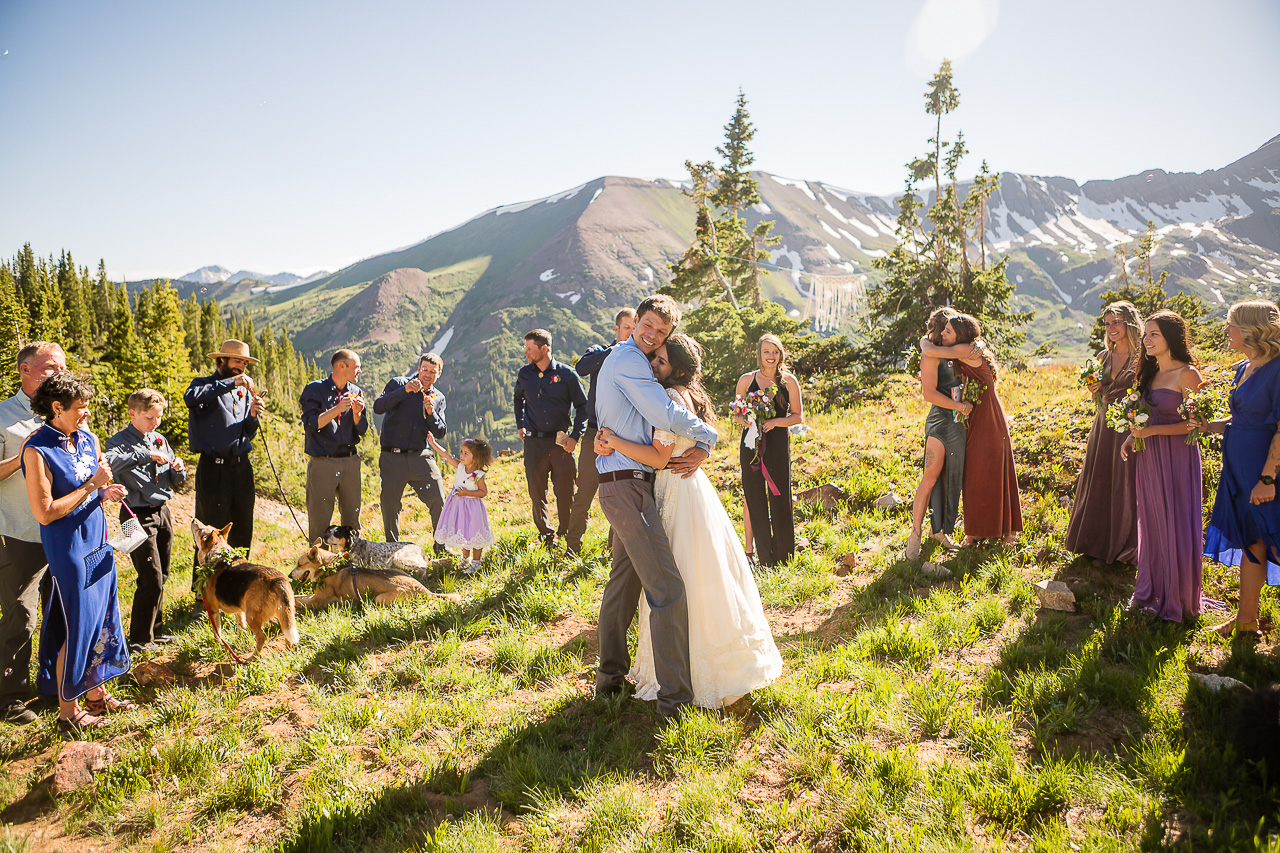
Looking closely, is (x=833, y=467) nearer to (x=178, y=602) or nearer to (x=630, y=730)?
(x=630, y=730)

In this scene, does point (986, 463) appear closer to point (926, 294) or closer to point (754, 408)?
point (754, 408)

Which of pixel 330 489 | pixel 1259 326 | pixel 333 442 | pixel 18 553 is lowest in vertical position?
pixel 330 489

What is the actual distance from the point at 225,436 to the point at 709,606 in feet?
19.5

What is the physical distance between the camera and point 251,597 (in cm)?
558

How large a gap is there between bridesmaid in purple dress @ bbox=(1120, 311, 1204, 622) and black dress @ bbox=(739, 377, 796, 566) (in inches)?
126

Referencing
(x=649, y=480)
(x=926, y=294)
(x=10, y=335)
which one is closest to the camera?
(x=649, y=480)

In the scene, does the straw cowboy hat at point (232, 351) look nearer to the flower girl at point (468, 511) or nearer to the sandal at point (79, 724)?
the flower girl at point (468, 511)

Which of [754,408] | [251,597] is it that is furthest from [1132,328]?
[251,597]

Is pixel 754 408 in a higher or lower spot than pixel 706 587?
higher

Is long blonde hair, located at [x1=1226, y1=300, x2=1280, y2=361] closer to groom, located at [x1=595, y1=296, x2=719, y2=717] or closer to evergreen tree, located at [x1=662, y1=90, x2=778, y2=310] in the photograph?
groom, located at [x1=595, y1=296, x2=719, y2=717]

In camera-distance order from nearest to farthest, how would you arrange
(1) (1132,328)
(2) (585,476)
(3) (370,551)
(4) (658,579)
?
1. (4) (658,579)
2. (1) (1132,328)
3. (3) (370,551)
4. (2) (585,476)

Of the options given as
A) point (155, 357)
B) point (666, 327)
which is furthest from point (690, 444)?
point (155, 357)

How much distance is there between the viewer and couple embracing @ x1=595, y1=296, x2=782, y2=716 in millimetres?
4125

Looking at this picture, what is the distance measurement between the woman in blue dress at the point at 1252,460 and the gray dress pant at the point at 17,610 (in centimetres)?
961
